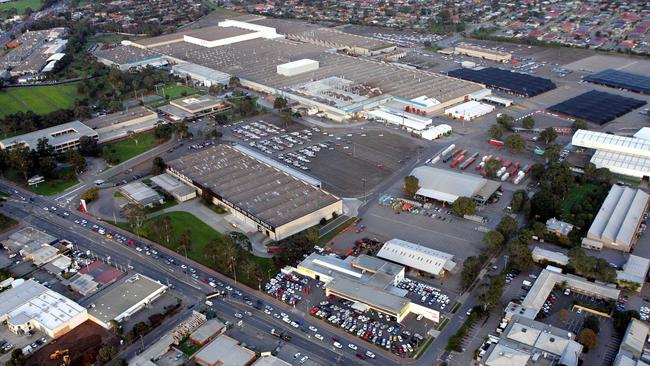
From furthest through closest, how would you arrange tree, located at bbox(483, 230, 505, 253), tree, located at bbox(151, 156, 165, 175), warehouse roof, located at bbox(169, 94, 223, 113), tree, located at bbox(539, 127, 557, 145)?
warehouse roof, located at bbox(169, 94, 223, 113) < tree, located at bbox(539, 127, 557, 145) < tree, located at bbox(151, 156, 165, 175) < tree, located at bbox(483, 230, 505, 253)

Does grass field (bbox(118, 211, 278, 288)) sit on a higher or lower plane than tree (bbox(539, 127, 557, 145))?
lower

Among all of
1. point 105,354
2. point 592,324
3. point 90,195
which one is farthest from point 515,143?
point 105,354

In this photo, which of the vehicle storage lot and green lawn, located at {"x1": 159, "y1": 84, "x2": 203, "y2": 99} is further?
green lawn, located at {"x1": 159, "y1": 84, "x2": 203, "y2": 99}

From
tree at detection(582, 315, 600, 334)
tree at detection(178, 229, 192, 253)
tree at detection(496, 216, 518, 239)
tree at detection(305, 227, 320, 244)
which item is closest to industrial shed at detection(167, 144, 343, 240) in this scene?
tree at detection(305, 227, 320, 244)

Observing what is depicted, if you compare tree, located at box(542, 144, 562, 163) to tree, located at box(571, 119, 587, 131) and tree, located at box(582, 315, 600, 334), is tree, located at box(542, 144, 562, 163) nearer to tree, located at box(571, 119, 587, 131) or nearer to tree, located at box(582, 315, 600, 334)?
tree, located at box(571, 119, 587, 131)

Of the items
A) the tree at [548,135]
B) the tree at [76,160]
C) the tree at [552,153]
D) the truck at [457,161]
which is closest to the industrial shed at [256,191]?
the tree at [76,160]

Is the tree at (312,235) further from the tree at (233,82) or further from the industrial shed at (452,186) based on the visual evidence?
the tree at (233,82)
